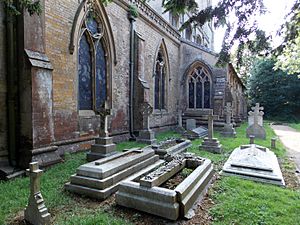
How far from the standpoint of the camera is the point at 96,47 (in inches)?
357

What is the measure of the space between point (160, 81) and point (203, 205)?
466 inches

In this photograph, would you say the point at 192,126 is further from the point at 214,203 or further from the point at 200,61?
the point at 214,203

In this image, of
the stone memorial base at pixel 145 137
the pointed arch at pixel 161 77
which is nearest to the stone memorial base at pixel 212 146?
the stone memorial base at pixel 145 137

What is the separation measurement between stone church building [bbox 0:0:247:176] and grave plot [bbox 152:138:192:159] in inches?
90.1

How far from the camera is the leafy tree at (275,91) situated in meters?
33.1

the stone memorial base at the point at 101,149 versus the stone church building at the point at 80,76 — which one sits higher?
the stone church building at the point at 80,76

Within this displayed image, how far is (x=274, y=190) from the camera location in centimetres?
481

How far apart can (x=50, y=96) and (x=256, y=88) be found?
3620cm

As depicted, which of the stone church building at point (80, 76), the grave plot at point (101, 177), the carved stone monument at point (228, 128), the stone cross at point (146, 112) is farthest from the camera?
the carved stone monument at point (228, 128)

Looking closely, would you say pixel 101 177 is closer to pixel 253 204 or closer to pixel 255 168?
pixel 253 204

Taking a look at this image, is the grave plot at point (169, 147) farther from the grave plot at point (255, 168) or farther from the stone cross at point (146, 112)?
the stone cross at point (146, 112)

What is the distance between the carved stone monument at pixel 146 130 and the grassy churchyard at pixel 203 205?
17.3 ft

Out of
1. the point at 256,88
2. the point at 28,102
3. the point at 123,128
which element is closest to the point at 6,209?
the point at 28,102

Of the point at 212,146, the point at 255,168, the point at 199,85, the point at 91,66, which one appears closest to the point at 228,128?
the point at 212,146
